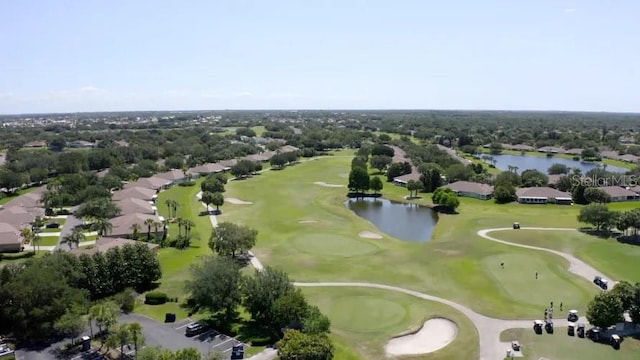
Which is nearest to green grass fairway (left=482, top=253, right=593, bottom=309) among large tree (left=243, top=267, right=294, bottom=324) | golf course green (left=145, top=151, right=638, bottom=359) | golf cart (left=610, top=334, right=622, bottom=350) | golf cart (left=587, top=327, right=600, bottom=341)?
golf course green (left=145, top=151, right=638, bottom=359)

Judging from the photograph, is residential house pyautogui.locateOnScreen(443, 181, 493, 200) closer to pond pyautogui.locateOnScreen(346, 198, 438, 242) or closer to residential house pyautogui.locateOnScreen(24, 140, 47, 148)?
pond pyautogui.locateOnScreen(346, 198, 438, 242)

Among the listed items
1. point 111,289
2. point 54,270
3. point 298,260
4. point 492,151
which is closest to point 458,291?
point 298,260

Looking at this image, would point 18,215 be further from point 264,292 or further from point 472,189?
point 472,189

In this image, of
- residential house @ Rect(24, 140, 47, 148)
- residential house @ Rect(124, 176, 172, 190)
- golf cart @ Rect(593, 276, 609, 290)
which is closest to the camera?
golf cart @ Rect(593, 276, 609, 290)

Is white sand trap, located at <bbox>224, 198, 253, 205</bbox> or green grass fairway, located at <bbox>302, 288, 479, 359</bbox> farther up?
white sand trap, located at <bbox>224, 198, 253, 205</bbox>

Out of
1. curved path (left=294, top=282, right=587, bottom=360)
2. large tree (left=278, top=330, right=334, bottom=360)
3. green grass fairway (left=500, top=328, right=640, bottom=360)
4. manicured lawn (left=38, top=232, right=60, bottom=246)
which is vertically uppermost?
large tree (left=278, top=330, right=334, bottom=360)

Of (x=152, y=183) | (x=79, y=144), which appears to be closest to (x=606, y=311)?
(x=152, y=183)

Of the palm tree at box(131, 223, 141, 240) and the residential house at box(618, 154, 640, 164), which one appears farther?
the residential house at box(618, 154, 640, 164)

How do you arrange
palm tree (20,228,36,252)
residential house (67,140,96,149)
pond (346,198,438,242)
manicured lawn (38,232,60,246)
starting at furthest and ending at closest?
residential house (67,140,96,149)
pond (346,198,438,242)
manicured lawn (38,232,60,246)
palm tree (20,228,36,252)

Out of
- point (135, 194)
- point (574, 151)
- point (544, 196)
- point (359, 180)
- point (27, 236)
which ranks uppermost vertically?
point (574, 151)
